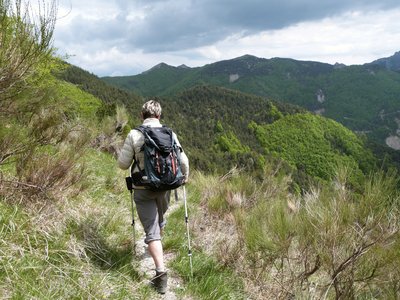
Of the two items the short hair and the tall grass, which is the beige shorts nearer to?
the short hair

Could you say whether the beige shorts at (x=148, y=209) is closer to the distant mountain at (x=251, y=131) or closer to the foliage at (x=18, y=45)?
the foliage at (x=18, y=45)

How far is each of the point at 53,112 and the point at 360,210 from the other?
11.6ft

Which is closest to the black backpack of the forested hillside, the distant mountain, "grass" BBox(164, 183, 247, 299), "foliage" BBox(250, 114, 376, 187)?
the forested hillside

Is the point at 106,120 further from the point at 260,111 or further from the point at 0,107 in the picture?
the point at 260,111

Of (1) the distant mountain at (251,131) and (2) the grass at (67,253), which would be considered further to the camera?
(1) the distant mountain at (251,131)

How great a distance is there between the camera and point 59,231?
4.02 m

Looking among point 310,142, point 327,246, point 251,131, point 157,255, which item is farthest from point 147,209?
point 251,131

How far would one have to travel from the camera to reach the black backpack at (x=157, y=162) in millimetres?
3855

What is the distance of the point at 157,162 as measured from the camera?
387cm

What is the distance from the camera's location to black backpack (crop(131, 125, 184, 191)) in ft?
12.6

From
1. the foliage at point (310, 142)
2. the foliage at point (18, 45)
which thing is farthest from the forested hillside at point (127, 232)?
the foliage at point (310, 142)

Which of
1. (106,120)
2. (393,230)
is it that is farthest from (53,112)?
(106,120)

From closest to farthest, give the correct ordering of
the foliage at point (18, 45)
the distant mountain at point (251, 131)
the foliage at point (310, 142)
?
1. the foliage at point (18, 45)
2. the distant mountain at point (251, 131)
3. the foliage at point (310, 142)

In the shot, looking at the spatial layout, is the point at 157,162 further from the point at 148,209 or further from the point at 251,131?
the point at 251,131
